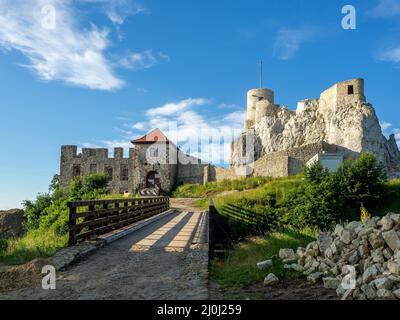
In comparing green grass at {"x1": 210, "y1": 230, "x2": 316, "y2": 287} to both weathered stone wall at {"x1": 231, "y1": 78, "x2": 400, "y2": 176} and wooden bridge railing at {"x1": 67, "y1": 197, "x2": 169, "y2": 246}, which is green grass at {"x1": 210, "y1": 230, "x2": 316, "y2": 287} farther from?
weathered stone wall at {"x1": 231, "y1": 78, "x2": 400, "y2": 176}

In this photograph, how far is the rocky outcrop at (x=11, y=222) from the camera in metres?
27.1

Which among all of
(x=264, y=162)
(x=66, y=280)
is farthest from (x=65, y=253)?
(x=264, y=162)

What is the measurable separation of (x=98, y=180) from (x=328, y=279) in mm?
34397

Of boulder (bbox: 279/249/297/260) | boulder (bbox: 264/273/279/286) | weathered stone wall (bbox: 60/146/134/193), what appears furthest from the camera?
weathered stone wall (bbox: 60/146/134/193)

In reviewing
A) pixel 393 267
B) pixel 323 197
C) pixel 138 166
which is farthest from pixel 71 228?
pixel 138 166

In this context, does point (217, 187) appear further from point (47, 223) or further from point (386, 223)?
point (386, 223)

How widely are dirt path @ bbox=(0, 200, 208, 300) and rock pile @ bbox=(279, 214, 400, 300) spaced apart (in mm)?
1970

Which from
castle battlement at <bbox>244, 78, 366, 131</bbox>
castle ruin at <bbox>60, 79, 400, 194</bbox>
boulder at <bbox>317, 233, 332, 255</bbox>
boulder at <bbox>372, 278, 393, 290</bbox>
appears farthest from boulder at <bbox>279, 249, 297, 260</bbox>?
castle battlement at <bbox>244, 78, 366, 131</bbox>

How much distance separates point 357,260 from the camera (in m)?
6.05

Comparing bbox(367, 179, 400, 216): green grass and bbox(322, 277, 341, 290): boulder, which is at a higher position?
bbox(367, 179, 400, 216): green grass

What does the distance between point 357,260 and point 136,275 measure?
3.91 m

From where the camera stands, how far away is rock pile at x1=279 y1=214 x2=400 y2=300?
191 inches

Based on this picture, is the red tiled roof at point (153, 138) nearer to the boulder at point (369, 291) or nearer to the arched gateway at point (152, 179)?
the arched gateway at point (152, 179)
